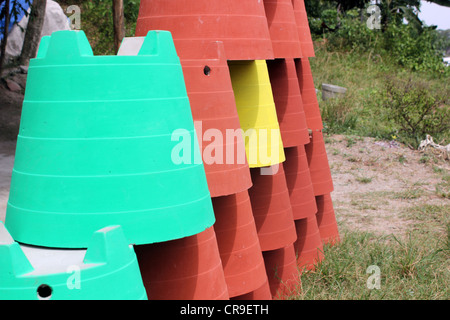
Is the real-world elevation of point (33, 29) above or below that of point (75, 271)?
above

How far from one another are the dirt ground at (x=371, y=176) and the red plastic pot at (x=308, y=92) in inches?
59.3

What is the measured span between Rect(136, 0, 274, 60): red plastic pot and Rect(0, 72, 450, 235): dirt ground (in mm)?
2847

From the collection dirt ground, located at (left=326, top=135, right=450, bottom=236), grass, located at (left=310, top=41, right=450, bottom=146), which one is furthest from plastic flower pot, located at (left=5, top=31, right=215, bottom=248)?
grass, located at (left=310, top=41, right=450, bottom=146)

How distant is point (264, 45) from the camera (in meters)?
2.76

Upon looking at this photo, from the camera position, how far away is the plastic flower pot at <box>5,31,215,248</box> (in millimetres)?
1701

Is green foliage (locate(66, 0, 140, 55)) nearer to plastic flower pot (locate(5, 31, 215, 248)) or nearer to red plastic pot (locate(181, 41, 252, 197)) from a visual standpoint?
red plastic pot (locate(181, 41, 252, 197))

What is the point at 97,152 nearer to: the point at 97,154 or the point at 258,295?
the point at 97,154

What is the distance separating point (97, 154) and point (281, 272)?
212 centimetres

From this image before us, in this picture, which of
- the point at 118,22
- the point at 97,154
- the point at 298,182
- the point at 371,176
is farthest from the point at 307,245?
the point at 371,176

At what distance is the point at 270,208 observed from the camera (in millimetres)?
3307

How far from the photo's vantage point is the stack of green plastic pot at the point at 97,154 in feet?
5.58
